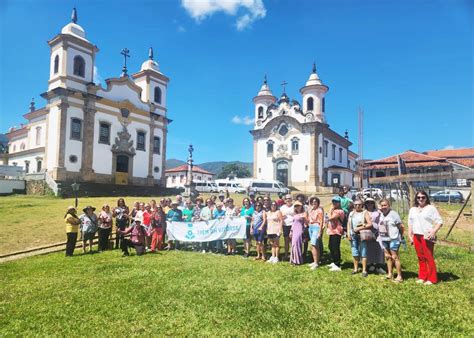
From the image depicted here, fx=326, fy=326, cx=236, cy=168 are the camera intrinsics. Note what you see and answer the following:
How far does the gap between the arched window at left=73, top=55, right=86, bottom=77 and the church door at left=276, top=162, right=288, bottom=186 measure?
24280 mm

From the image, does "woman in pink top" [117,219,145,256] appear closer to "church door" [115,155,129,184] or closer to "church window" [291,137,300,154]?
"church door" [115,155,129,184]

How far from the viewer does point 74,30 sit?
95.9 feet

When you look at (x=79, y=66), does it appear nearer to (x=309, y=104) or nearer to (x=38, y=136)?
(x=38, y=136)

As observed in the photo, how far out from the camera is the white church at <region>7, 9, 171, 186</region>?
2728cm

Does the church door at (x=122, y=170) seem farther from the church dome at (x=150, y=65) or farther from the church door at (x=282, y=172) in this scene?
the church door at (x=282, y=172)

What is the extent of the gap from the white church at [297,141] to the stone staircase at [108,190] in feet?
47.8

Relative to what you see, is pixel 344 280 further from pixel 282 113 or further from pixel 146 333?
pixel 282 113

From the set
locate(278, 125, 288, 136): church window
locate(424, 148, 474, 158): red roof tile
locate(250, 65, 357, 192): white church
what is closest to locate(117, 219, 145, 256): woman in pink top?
locate(250, 65, 357, 192): white church

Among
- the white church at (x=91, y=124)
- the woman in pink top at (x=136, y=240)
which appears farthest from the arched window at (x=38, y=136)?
the woman in pink top at (x=136, y=240)

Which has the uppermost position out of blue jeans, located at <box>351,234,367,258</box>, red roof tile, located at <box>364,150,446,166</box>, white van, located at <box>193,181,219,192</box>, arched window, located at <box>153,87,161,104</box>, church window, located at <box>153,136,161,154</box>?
arched window, located at <box>153,87,161,104</box>

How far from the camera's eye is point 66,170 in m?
26.9

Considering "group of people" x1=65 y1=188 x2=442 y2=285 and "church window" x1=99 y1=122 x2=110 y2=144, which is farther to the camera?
"church window" x1=99 y1=122 x2=110 y2=144

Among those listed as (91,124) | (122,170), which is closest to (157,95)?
(91,124)

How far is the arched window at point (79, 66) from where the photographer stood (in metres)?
28.7
